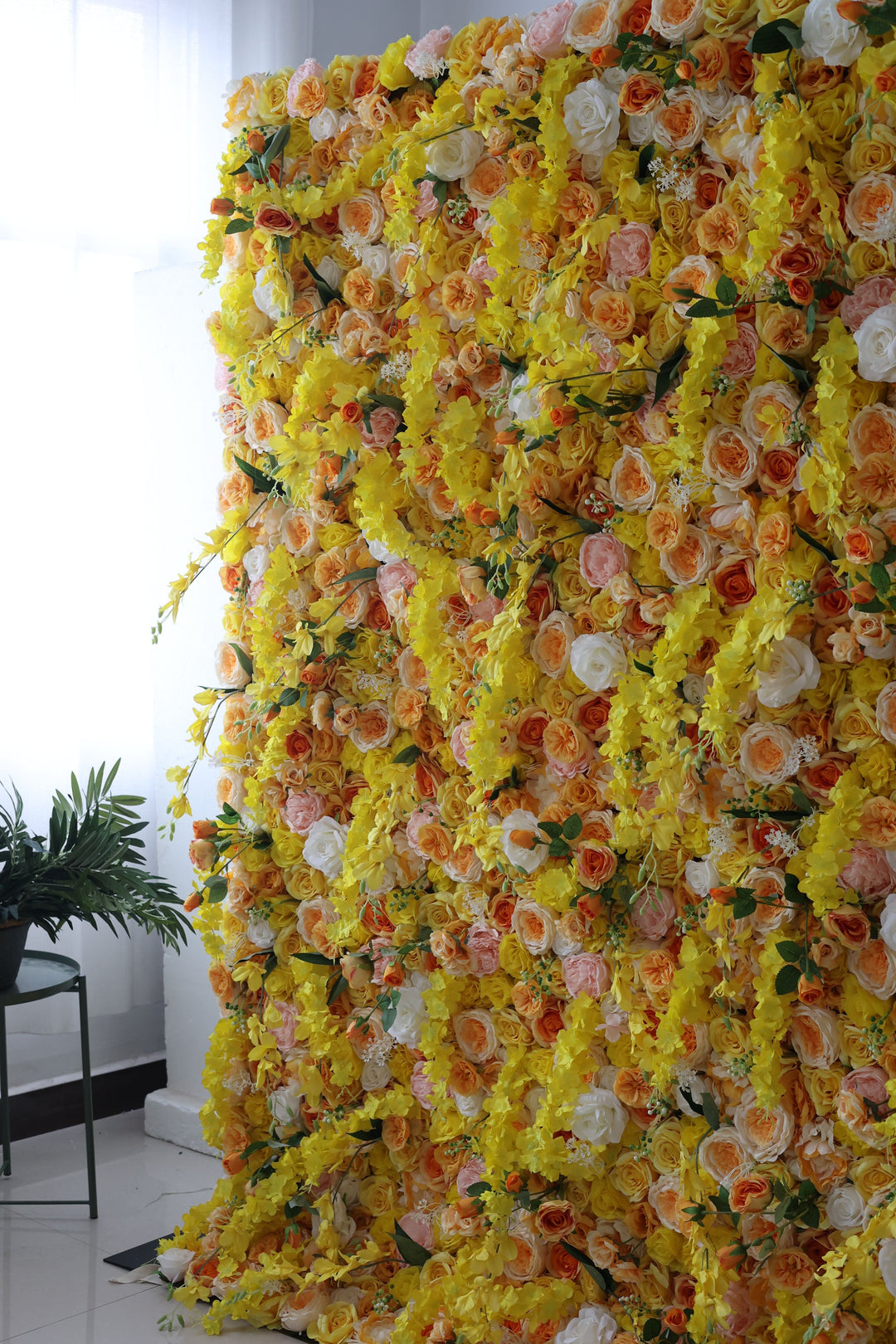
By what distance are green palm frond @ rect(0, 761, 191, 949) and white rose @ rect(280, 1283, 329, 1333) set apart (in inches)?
32.6

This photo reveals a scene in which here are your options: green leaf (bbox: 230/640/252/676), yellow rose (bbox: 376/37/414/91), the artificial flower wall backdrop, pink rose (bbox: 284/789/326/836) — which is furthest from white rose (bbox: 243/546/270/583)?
yellow rose (bbox: 376/37/414/91)

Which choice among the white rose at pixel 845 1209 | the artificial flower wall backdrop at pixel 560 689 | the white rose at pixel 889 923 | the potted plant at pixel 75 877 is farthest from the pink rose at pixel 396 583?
the white rose at pixel 845 1209

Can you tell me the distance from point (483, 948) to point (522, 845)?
262mm

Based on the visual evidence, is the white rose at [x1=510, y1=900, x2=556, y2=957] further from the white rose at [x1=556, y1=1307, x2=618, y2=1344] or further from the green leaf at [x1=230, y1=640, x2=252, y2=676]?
the green leaf at [x1=230, y1=640, x2=252, y2=676]

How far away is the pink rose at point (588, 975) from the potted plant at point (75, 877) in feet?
3.48

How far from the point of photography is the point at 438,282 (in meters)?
2.20

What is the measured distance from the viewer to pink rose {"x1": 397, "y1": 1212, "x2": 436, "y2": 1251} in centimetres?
229

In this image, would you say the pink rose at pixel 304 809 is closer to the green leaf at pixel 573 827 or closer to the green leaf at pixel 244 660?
the green leaf at pixel 244 660

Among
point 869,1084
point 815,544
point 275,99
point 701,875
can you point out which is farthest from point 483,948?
point 275,99

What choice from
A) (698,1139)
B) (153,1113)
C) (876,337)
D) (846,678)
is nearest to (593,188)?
(876,337)

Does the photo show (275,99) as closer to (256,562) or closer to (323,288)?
(323,288)

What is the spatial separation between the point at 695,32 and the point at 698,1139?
166 cm

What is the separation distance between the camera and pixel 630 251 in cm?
195

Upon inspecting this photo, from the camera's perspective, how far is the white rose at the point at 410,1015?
2230 mm
